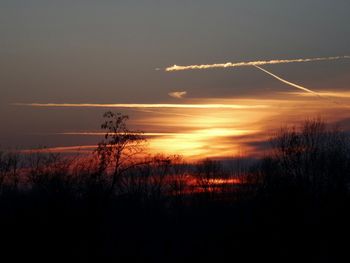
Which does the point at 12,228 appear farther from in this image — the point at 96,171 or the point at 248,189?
the point at 248,189

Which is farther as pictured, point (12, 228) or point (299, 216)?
point (299, 216)

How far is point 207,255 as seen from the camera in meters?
36.9

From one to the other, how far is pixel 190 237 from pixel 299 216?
22.2 ft

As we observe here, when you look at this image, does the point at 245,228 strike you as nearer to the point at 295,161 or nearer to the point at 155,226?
the point at 155,226

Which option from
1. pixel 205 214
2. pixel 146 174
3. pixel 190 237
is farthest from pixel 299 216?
pixel 146 174

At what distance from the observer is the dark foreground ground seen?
2961 cm

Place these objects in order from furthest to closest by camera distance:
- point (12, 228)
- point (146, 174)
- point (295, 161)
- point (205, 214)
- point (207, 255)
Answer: point (146, 174) < point (295, 161) < point (205, 214) < point (207, 255) < point (12, 228)

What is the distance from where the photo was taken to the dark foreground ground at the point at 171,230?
29609 millimetres

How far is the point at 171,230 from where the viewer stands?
4284 cm

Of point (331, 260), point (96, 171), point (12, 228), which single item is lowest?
point (331, 260)

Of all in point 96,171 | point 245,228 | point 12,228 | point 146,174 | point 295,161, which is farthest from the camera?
point 146,174

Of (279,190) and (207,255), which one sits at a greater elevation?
(279,190)

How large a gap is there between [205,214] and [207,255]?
561 inches

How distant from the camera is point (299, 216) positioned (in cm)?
4106
